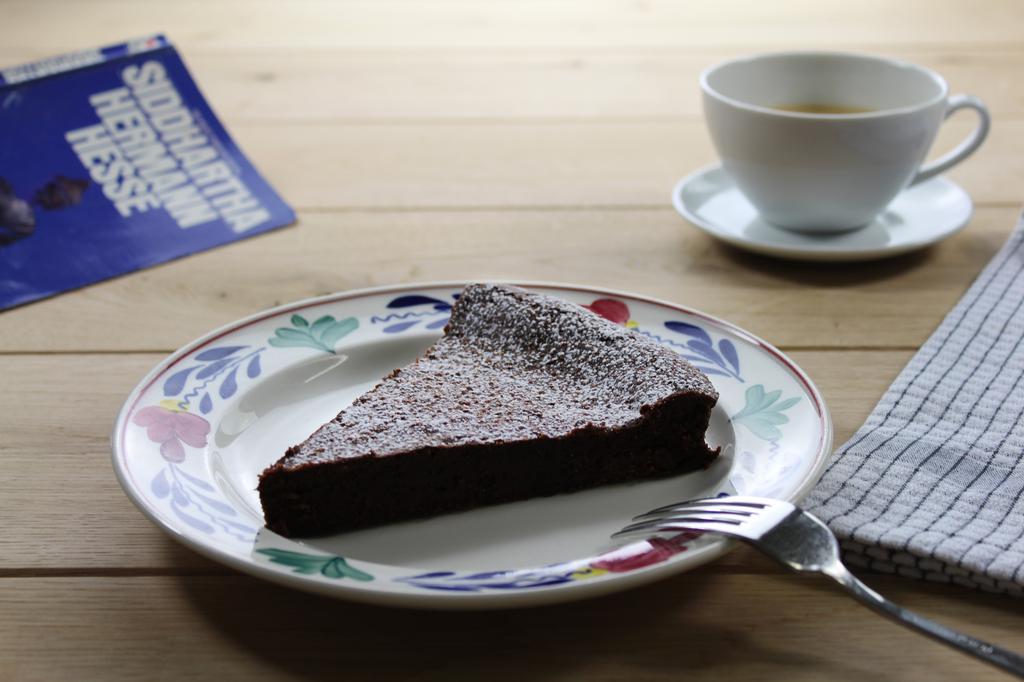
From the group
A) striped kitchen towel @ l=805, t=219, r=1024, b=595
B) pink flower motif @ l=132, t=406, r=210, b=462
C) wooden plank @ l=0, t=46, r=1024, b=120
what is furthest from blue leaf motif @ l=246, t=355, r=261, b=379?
wooden plank @ l=0, t=46, r=1024, b=120

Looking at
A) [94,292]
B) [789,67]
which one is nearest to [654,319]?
[789,67]

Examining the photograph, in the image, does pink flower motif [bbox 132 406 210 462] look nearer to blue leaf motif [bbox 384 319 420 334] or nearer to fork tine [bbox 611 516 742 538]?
blue leaf motif [bbox 384 319 420 334]

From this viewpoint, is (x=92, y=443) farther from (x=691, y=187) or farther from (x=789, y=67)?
(x=789, y=67)

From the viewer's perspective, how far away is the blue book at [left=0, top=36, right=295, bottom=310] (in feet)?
5.52

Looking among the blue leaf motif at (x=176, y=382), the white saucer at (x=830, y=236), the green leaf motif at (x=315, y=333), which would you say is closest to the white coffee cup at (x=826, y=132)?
the white saucer at (x=830, y=236)

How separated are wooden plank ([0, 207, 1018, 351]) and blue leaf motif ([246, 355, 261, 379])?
24cm

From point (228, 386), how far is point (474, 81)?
146cm

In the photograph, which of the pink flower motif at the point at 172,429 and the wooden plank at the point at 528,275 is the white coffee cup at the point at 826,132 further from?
the pink flower motif at the point at 172,429

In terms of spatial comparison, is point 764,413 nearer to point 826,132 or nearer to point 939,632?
point 939,632

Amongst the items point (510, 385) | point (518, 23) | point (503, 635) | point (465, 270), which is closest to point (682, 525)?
point (503, 635)

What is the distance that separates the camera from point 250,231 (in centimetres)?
180

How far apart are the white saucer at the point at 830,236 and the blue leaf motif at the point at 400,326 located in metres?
0.55

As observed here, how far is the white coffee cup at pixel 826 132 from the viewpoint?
158 centimetres

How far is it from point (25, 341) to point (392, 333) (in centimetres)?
53
